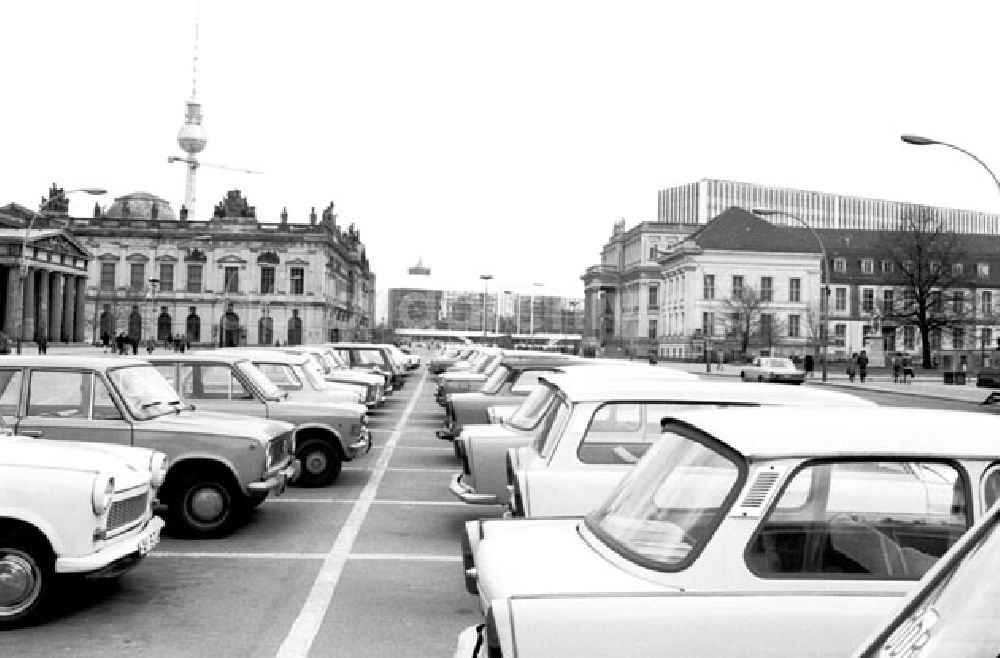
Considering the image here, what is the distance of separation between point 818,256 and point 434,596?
10000 cm

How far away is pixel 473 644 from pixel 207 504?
6490 millimetres

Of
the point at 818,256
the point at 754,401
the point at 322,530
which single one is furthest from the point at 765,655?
the point at 818,256

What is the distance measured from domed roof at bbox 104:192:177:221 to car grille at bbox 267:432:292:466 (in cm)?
13399

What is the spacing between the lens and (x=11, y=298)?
83.2 meters

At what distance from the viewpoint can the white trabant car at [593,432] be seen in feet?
23.6

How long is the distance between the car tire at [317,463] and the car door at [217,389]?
35.8 inches

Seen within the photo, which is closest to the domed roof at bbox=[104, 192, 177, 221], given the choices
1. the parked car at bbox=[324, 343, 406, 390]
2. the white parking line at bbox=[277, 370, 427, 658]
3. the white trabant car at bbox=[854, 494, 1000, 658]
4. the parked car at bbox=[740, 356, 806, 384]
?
the parked car at bbox=[740, 356, 806, 384]

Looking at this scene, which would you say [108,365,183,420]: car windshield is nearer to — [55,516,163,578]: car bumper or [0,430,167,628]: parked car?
[55,516,163,578]: car bumper

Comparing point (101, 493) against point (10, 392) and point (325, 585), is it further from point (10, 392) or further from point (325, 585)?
point (10, 392)

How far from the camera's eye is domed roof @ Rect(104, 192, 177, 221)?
13795 cm

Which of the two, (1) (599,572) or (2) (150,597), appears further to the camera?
(2) (150,597)

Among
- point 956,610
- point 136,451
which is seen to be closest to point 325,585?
point 136,451

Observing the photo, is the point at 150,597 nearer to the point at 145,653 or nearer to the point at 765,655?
the point at 145,653

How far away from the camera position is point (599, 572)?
4082 millimetres
